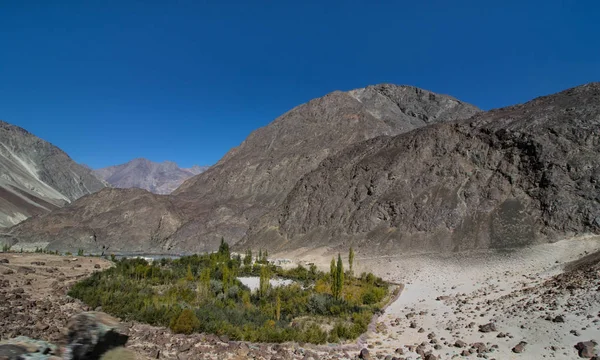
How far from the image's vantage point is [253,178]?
296ft

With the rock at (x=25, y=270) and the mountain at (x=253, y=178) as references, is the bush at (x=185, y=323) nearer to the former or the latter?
the rock at (x=25, y=270)

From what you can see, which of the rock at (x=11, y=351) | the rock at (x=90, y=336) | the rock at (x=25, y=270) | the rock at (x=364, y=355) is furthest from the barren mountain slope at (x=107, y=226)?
the rock at (x=11, y=351)

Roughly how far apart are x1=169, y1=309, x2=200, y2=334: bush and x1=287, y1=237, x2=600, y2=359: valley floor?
755 cm

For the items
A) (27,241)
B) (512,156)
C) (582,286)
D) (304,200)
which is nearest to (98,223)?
(27,241)

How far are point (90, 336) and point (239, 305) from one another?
2020cm

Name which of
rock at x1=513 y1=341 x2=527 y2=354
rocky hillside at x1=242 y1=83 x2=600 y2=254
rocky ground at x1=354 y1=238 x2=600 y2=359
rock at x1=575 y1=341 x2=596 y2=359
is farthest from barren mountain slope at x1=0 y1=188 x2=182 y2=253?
rock at x1=575 y1=341 x2=596 y2=359

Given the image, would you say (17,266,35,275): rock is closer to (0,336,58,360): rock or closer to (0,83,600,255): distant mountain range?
(0,336,58,360): rock

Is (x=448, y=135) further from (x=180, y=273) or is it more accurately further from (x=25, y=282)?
(x=25, y=282)

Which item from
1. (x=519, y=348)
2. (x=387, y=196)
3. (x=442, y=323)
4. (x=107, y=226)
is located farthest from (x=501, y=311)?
(x=107, y=226)

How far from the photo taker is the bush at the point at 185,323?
16.6 metres

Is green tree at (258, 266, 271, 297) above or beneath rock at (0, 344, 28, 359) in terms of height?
beneath

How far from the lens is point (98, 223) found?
265 feet

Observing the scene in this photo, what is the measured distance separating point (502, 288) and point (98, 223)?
260 feet

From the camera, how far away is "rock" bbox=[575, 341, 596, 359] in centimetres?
1192
